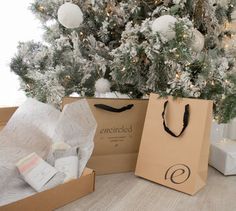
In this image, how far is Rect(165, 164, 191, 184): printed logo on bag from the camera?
714mm

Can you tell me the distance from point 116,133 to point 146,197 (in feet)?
0.72

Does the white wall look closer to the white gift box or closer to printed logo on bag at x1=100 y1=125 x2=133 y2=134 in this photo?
printed logo on bag at x1=100 y1=125 x2=133 y2=134

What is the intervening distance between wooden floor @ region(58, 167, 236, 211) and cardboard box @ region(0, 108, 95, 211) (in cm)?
2

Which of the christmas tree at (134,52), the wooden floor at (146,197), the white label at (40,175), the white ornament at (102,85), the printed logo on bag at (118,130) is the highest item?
the christmas tree at (134,52)

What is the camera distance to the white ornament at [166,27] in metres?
0.78

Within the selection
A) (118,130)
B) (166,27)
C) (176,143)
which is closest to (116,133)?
(118,130)

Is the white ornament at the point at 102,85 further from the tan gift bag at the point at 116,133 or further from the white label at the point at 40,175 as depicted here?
the white label at the point at 40,175

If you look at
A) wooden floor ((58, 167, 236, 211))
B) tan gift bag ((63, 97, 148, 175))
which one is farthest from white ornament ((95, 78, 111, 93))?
wooden floor ((58, 167, 236, 211))

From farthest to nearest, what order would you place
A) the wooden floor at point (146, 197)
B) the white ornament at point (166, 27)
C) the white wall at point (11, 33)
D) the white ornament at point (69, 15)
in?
the white wall at point (11, 33), the white ornament at point (69, 15), the white ornament at point (166, 27), the wooden floor at point (146, 197)

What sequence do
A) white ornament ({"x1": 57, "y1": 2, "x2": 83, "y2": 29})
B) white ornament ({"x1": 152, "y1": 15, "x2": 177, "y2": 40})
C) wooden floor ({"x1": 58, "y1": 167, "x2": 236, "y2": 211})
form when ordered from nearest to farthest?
wooden floor ({"x1": 58, "y1": 167, "x2": 236, "y2": 211}) → white ornament ({"x1": 152, "y1": 15, "x2": 177, "y2": 40}) → white ornament ({"x1": 57, "y1": 2, "x2": 83, "y2": 29})

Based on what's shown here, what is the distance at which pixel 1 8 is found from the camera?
149cm

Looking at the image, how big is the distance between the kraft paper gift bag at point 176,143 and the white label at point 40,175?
279 millimetres

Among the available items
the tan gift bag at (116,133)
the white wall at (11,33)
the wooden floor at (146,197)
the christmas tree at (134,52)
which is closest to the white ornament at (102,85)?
the christmas tree at (134,52)

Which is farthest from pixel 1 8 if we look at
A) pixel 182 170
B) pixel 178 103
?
pixel 182 170
